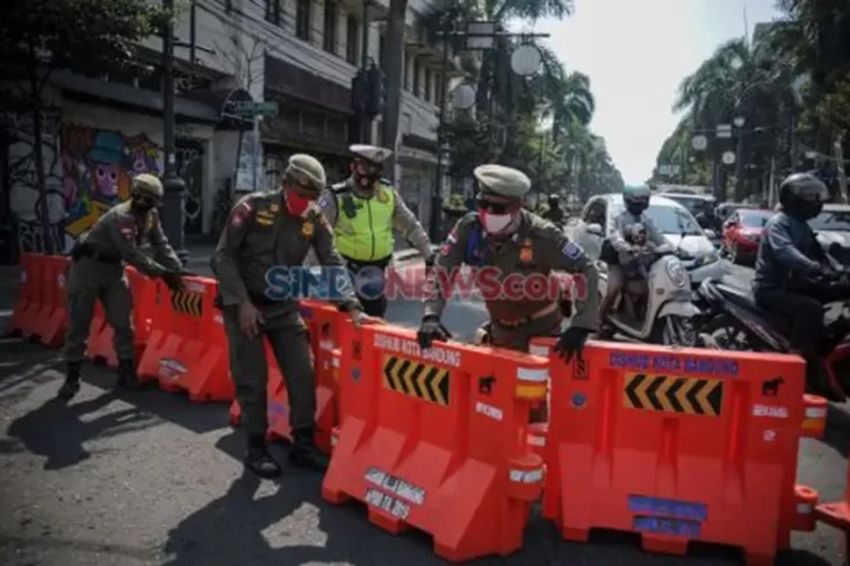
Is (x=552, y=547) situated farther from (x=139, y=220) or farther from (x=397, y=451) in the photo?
(x=139, y=220)

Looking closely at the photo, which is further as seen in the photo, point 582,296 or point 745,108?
point 745,108

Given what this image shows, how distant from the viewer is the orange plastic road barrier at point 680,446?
139 inches

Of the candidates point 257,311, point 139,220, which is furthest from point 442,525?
point 139,220

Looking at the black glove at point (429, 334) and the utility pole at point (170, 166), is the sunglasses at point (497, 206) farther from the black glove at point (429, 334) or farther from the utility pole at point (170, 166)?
the utility pole at point (170, 166)

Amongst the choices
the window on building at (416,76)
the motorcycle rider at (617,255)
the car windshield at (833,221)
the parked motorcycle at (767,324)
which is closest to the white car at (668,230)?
the motorcycle rider at (617,255)

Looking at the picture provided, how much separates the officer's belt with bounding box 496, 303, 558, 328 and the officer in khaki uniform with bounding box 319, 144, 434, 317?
1.16 meters

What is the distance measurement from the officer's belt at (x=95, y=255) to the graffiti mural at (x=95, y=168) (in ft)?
30.9

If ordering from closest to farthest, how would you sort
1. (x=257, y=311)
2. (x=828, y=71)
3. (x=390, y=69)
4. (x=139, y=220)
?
1. (x=257, y=311)
2. (x=139, y=220)
3. (x=390, y=69)
4. (x=828, y=71)

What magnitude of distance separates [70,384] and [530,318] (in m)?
3.90

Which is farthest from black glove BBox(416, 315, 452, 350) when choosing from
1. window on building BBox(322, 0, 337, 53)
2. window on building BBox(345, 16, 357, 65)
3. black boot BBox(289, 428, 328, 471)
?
window on building BBox(345, 16, 357, 65)

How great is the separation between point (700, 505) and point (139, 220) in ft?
15.9

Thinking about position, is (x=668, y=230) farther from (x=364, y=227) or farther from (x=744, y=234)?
(x=744, y=234)

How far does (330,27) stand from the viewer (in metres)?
25.5

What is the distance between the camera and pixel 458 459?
3.70 m
